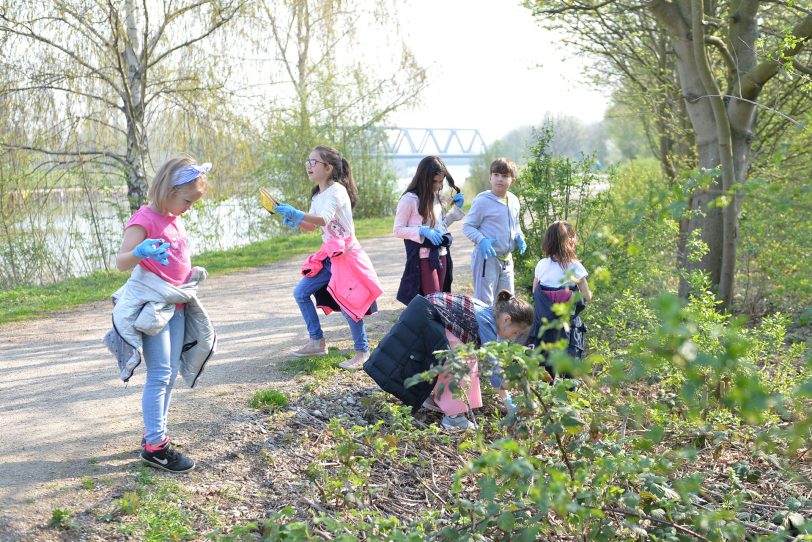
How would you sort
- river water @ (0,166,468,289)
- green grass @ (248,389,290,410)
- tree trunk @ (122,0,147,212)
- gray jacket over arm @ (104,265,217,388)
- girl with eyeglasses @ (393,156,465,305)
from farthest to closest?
river water @ (0,166,468,289), tree trunk @ (122,0,147,212), girl with eyeglasses @ (393,156,465,305), green grass @ (248,389,290,410), gray jacket over arm @ (104,265,217,388)

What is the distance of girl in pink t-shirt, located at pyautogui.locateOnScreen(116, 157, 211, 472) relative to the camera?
3855mm

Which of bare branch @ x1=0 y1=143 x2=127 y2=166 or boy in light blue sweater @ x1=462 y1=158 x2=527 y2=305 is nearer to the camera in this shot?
boy in light blue sweater @ x1=462 y1=158 x2=527 y2=305

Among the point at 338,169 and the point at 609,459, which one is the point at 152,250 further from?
the point at 609,459

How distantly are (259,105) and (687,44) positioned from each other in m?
8.18

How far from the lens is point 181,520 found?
138 inches

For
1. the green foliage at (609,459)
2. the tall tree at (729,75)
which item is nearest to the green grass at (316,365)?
the green foliage at (609,459)

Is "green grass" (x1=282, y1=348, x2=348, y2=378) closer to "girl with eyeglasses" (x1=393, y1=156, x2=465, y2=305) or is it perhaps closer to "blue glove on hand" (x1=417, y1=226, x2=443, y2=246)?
"girl with eyeglasses" (x1=393, y1=156, x2=465, y2=305)

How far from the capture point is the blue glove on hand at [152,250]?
3688mm

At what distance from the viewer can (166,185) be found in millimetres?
3877

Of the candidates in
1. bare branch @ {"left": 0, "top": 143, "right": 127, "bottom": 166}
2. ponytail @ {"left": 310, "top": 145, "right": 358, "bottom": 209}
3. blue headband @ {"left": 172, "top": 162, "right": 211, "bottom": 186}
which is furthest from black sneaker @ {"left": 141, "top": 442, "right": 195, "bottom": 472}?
bare branch @ {"left": 0, "top": 143, "right": 127, "bottom": 166}

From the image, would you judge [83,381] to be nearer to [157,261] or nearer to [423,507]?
[157,261]

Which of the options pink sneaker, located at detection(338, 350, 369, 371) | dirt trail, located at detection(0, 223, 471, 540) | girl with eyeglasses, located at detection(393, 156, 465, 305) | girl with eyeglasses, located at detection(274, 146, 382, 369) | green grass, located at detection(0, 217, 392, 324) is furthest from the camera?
green grass, located at detection(0, 217, 392, 324)

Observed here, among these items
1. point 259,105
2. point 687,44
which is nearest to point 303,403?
point 687,44

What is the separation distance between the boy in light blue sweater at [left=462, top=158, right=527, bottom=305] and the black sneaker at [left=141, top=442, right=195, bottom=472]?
9.26 ft
